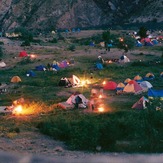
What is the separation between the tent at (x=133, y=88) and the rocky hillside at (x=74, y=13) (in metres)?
76.0

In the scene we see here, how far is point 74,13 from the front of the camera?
377ft

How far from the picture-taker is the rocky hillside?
11156 cm

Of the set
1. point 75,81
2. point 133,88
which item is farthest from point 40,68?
point 133,88

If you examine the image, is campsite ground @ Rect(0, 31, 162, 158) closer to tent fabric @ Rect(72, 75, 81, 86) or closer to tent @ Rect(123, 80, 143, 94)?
tent @ Rect(123, 80, 143, 94)

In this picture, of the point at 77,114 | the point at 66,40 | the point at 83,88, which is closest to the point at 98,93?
the point at 83,88

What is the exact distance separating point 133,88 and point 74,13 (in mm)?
83874

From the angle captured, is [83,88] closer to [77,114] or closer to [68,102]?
[68,102]

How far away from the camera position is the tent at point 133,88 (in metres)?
33.7

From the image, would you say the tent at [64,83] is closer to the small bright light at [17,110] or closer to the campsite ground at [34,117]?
the campsite ground at [34,117]

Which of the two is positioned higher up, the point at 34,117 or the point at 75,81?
the point at 75,81

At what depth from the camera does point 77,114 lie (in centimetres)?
2656

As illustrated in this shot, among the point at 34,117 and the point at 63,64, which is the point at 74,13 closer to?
the point at 63,64

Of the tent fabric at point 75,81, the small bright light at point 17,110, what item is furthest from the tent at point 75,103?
the tent fabric at point 75,81

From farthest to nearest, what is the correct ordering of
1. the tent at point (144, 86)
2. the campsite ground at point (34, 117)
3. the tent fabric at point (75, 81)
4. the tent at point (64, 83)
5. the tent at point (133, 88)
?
the tent fabric at point (75, 81) → the tent at point (64, 83) → the tent at point (144, 86) → the tent at point (133, 88) → the campsite ground at point (34, 117)
